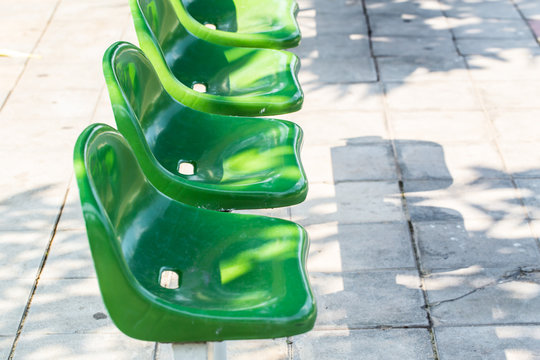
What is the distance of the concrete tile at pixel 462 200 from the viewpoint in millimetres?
4285

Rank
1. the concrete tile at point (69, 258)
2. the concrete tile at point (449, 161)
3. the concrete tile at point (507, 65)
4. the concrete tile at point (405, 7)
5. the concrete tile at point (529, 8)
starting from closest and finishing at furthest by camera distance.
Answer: the concrete tile at point (69, 258)
the concrete tile at point (449, 161)
the concrete tile at point (507, 65)
the concrete tile at point (529, 8)
the concrete tile at point (405, 7)

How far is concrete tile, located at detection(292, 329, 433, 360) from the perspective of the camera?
3.38 metres

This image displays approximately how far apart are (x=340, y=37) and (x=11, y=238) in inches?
130

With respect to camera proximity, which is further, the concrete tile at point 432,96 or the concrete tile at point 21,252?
the concrete tile at point 432,96

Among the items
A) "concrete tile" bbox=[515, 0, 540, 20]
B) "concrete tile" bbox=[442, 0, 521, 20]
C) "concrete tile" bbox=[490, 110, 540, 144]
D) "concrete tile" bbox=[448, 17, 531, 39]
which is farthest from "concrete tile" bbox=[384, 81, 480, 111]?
"concrete tile" bbox=[515, 0, 540, 20]

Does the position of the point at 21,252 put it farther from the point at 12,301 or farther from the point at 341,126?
the point at 341,126

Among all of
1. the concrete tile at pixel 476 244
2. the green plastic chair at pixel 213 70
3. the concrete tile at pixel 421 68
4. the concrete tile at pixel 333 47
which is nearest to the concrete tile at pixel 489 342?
the concrete tile at pixel 476 244

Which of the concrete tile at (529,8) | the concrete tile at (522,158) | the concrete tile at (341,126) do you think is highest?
the concrete tile at (522,158)

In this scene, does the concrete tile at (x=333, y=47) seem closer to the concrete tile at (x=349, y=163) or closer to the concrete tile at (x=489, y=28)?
the concrete tile at (x=489, y=28)

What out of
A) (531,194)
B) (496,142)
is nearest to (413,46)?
(496,142)

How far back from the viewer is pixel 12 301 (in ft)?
12.2

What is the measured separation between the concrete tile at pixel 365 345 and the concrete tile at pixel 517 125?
1.92m

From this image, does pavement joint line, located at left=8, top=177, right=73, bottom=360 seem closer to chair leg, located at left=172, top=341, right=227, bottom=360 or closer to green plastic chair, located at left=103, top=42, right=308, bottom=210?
green plastic chair, located at left=103, top=42, right=308, bottom=210

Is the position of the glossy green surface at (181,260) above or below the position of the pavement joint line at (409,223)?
above
